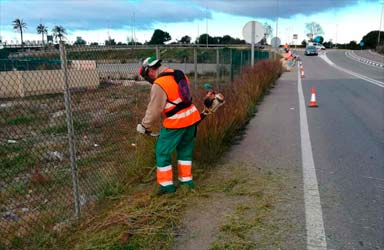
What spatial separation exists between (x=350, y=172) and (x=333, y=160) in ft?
1.96

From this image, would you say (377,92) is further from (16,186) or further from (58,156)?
(16,186)

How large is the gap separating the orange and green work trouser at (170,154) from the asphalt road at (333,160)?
4.36 feet

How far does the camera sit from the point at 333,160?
19.1 ft

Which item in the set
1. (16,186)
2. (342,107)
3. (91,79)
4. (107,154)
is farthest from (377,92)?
(16,186)

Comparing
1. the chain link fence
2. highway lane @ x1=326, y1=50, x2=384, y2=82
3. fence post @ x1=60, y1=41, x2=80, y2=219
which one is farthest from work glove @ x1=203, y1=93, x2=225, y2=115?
highway lane @ x1=326, y1=50, x2=384, y2=82

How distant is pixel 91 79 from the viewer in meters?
5.35

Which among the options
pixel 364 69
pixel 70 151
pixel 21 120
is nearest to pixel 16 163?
pixel 70 151

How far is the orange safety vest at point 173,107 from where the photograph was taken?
13.1ft

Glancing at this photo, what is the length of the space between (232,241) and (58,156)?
4967 millimetres

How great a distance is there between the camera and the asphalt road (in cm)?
355

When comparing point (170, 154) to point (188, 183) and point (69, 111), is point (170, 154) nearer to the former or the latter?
point (188, 183)

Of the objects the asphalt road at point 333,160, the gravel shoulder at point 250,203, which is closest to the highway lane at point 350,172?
the asphalt road at point 333,160

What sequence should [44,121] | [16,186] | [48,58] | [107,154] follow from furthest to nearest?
[44,121] → [107,154] → [16,186] → [48,58]

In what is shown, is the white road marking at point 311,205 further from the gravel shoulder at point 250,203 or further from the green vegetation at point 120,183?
the green vegetation at point 120,183
